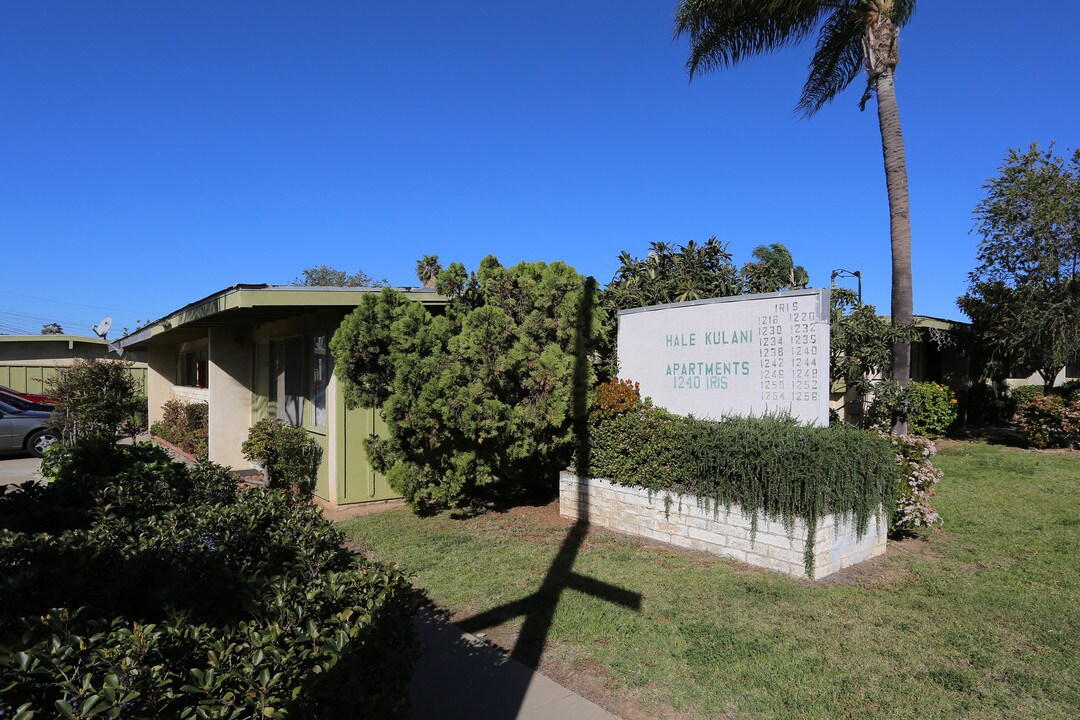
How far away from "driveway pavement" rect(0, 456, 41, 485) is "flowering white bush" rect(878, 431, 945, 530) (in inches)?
529

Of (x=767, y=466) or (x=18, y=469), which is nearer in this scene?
(x=767, y=466)

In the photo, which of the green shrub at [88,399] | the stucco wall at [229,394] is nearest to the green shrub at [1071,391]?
the stucco wall at [229,394]

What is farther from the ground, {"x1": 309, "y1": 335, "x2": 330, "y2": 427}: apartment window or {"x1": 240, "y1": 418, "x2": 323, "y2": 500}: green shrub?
{"x1": 309, "y1": 335, "x2": 330, "y2": 427}: apartment window

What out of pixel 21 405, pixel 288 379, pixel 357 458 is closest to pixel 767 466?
pixel 357 458

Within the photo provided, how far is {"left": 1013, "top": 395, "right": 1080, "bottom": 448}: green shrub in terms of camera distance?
44.4ft

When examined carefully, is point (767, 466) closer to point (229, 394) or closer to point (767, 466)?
point (767, 466)

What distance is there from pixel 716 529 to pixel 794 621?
1650 millimetres

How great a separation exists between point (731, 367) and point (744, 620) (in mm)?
2997

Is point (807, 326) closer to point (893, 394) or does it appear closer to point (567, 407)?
point (567, 407)

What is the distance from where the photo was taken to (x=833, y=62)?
1265 centimetres

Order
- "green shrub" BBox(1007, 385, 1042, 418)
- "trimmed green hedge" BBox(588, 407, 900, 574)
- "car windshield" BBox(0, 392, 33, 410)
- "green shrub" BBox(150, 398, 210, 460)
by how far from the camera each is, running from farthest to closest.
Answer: "green shrub" BBox(1007, 385, 1042, 418) → "car windshield" BBox(0, 392, 33, 410) → "green shrub" BBox(150, 398, 210, 460) → "trimmed green hedge" BBox(588, 407, 900, 574)

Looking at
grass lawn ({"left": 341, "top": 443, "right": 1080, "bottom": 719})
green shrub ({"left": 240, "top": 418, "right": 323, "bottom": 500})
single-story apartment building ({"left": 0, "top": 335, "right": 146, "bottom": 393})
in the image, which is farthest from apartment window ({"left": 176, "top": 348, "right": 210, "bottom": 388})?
grass lawn ({"left": 341, "top": 443, "right": 1080, "bottom": 719})

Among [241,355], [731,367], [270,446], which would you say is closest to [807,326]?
[731,367]

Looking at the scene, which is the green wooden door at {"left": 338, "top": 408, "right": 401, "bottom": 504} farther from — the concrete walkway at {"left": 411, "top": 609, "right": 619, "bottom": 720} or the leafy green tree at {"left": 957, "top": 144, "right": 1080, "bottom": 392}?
the leafy green tree at {"left": 957, "top": 144, "right": 1080, "bottom": 392}
